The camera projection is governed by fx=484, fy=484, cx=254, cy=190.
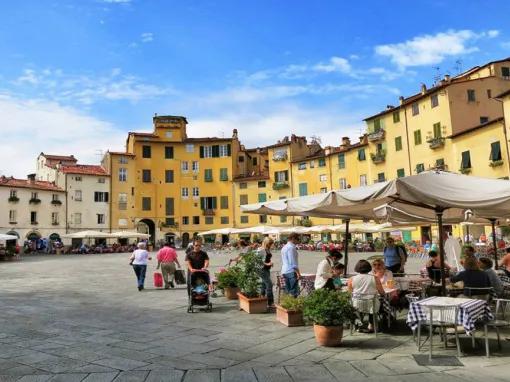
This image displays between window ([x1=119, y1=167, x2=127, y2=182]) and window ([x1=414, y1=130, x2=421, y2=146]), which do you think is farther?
window ([x1=119, y1=167, x2=127, y2=182])

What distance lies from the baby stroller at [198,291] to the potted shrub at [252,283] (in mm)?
727

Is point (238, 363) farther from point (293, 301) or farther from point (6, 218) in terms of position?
point (6, 218)

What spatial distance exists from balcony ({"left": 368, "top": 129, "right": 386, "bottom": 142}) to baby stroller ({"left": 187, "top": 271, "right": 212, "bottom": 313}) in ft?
123

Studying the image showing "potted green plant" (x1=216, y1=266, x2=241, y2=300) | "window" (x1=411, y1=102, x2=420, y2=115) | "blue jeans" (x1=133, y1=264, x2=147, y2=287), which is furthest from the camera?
"window" (x1=411, y1=102, x2=420, y2=115)

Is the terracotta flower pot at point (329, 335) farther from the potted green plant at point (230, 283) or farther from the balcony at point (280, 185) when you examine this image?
the balcony at point (280, 185)

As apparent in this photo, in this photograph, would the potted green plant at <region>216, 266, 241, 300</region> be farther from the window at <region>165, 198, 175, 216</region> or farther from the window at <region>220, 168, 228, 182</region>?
the window at <region>220, 168, 228, 182</region>

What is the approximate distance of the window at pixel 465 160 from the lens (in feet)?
114

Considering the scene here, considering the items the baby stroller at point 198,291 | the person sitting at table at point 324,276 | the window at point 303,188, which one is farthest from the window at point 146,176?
the person sitting at table at point 324,276

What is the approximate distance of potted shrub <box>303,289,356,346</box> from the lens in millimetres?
6445

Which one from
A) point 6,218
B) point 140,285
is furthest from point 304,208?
point 6,218

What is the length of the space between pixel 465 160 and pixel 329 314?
105 feet

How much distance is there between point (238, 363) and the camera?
5.81m

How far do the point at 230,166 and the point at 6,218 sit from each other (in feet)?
84.4

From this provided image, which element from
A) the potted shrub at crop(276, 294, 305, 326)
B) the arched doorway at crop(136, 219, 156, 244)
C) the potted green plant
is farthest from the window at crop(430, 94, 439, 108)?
the arched doorway at crop(136, 219, 156, 244)
